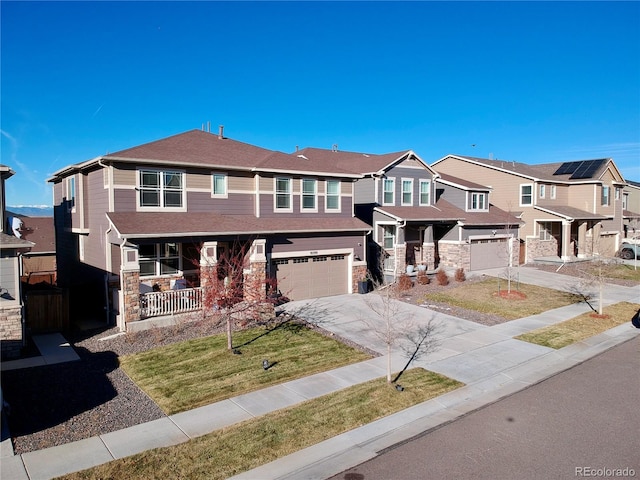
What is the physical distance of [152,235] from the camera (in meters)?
15.2

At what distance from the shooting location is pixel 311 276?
21.1m

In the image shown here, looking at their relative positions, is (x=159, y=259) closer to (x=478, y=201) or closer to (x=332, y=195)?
(x=332, y=195)

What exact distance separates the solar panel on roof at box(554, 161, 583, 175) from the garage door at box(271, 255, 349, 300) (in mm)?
27570

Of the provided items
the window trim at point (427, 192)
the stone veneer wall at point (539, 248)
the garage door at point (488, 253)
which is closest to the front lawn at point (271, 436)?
the window trim at point (427, 192)

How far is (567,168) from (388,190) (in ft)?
75.2

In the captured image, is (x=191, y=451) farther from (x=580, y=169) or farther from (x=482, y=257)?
(x=580, y=169)

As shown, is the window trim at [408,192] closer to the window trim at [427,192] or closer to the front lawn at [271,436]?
the window trim at [427,192]

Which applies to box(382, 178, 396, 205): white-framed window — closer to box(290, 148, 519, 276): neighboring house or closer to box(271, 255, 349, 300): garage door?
box(290, 148, 519, 276): neighboring house

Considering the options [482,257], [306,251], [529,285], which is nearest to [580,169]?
[482,257]

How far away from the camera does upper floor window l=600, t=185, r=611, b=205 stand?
3788cm

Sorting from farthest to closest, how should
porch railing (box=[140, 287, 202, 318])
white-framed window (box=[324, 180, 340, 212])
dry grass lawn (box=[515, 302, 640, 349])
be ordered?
white-framed window (box=[324, 180, 340, 212]) → porch railing (box=[140, 287, 202, 318]) → dry grass lawn (box=[515, 302, 640, 349])

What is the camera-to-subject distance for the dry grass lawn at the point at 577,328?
1477 centimetres

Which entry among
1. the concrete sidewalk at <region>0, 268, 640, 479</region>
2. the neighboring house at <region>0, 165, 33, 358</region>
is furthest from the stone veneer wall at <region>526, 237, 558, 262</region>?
the neighboring house at <region>0, 165, 33, 358</region>

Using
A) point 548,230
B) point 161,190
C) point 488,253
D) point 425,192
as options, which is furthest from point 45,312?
point 548,230
